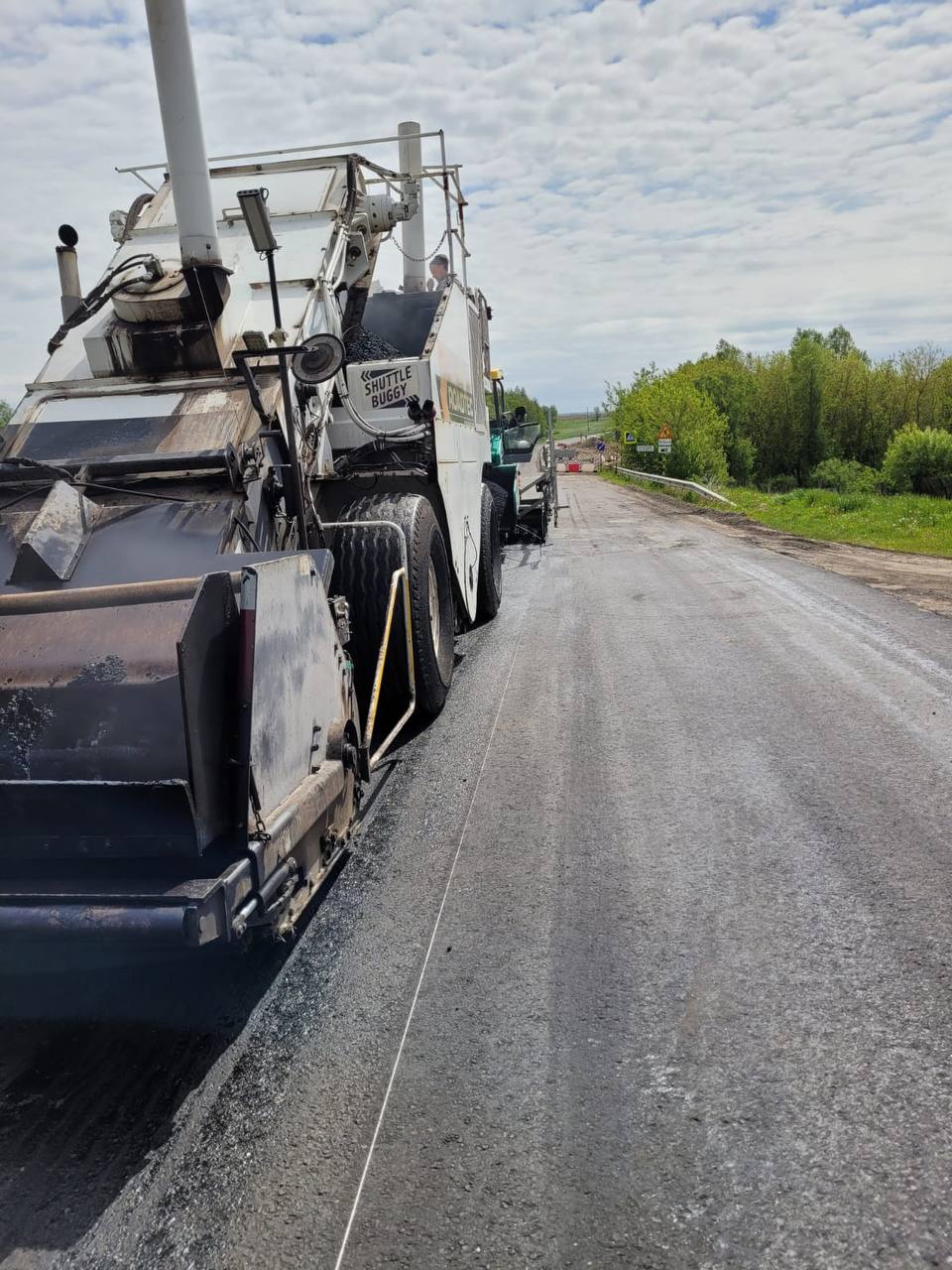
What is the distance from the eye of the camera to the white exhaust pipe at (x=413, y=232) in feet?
23.9

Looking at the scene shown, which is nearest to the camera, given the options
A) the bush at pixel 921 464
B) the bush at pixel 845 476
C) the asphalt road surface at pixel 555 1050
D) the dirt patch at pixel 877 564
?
the asphalt road surface at pixel 555 1050

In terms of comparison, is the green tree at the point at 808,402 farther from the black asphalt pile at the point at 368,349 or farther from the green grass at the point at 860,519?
the black asphalt pile at the point at 368,349

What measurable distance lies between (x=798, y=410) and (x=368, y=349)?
54604 millimetres

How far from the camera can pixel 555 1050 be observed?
2727mm

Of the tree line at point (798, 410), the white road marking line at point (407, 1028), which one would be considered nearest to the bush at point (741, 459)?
the tree line at point (798, 410)

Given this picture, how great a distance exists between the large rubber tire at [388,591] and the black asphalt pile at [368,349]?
1.09 m

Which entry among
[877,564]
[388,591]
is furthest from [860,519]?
[388,591]

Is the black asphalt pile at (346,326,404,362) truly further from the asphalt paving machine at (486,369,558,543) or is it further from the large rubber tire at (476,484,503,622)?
the asphalt paving machine at (486,369,558,543)

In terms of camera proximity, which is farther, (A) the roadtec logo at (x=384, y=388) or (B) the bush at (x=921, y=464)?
(B) the bush at (x=921, y=464)

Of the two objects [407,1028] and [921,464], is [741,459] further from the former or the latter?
[407,1028]

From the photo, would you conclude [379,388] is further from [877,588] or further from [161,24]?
[877,588]

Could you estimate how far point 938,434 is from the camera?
3997 centimetres

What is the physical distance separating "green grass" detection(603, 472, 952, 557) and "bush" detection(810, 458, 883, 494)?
783 inches

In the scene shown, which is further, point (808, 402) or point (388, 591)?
point (808, 402)
